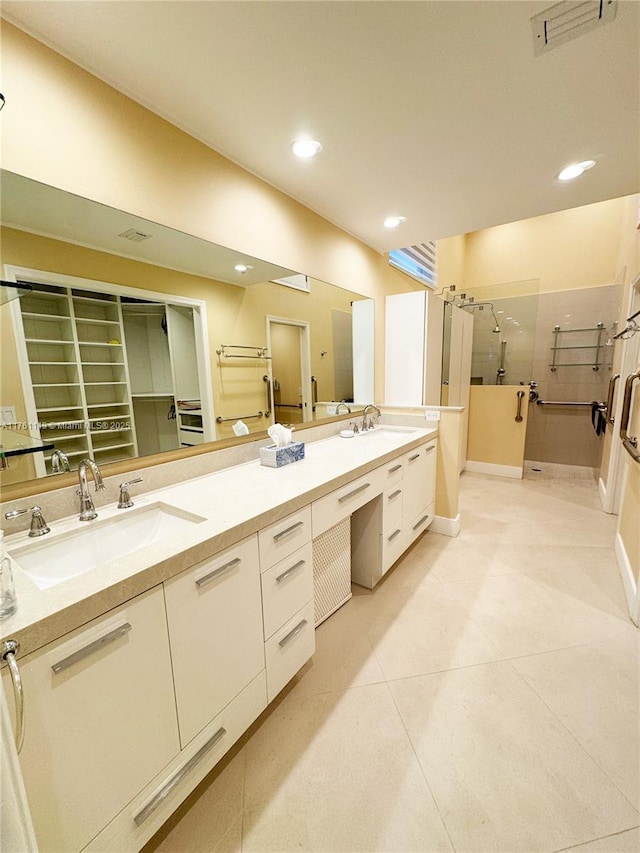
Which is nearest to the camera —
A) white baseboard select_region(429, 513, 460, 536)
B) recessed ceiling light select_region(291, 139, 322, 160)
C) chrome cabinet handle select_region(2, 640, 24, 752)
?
chrome cabinet handle select_region(2, 640, 24, 752)

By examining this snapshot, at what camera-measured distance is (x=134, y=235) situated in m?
1.31

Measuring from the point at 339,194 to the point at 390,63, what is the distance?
85 centimetres

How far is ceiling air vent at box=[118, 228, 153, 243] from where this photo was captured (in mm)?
1285

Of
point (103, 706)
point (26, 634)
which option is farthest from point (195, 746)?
point (26, 634)

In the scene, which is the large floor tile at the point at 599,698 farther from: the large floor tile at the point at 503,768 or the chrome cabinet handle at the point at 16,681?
the chrome cabinet handle at the point at 16,681

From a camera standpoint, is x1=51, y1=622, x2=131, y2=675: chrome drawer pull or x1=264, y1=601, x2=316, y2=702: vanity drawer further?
x1=264, y1=601, x2=316, y2=702: vanity drawer

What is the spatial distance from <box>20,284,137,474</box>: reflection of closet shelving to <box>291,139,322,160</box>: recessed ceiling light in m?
1.12

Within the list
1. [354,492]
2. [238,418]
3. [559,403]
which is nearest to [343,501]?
[354,492]

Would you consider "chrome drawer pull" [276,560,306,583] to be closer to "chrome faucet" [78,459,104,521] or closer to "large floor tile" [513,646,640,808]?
"chrome faucet" [78,459,104,521]

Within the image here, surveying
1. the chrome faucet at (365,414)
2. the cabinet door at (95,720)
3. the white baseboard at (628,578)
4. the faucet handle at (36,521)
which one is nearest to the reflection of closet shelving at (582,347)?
the white baseboard at (628,578)

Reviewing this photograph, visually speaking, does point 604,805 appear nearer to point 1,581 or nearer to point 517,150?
point 1,581

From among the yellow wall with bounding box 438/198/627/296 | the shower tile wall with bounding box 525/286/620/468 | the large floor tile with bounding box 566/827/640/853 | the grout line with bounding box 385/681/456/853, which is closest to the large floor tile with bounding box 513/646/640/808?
the large floor tile with bounding box 566/827/640/853

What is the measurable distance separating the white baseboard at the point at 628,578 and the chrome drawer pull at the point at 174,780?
2.14 meters

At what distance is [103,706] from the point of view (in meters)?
0.76
